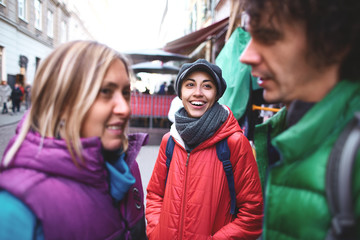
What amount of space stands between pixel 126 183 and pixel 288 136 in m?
0.76

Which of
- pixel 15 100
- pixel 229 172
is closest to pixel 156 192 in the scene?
pixel 229 172

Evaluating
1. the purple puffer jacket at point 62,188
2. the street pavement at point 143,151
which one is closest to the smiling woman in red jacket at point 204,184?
the purple puffer jacket at point 62,188

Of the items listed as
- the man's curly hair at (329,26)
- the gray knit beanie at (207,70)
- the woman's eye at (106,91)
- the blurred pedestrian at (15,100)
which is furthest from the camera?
the blurred pedestrian at (15,100)

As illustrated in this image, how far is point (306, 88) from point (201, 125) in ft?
3.26

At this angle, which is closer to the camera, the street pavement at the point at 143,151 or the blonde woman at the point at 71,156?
the blonde woman at the point at 71,156

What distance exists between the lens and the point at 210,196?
1.61 metres

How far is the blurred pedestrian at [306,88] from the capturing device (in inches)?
28.5

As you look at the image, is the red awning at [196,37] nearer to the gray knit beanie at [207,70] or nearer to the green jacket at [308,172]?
the gray knit beanie at [207,70]

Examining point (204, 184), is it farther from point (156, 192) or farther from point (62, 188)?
point (62, 188)

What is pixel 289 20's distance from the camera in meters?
0.79

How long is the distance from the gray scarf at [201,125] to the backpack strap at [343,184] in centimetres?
109

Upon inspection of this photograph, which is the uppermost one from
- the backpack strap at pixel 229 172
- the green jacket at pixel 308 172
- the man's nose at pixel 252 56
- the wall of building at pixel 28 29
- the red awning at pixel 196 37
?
the red awning at pixel 196 37

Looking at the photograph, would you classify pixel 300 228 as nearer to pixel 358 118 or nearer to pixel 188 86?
pixel 358 118

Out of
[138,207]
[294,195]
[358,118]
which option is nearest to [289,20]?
[358,118]
